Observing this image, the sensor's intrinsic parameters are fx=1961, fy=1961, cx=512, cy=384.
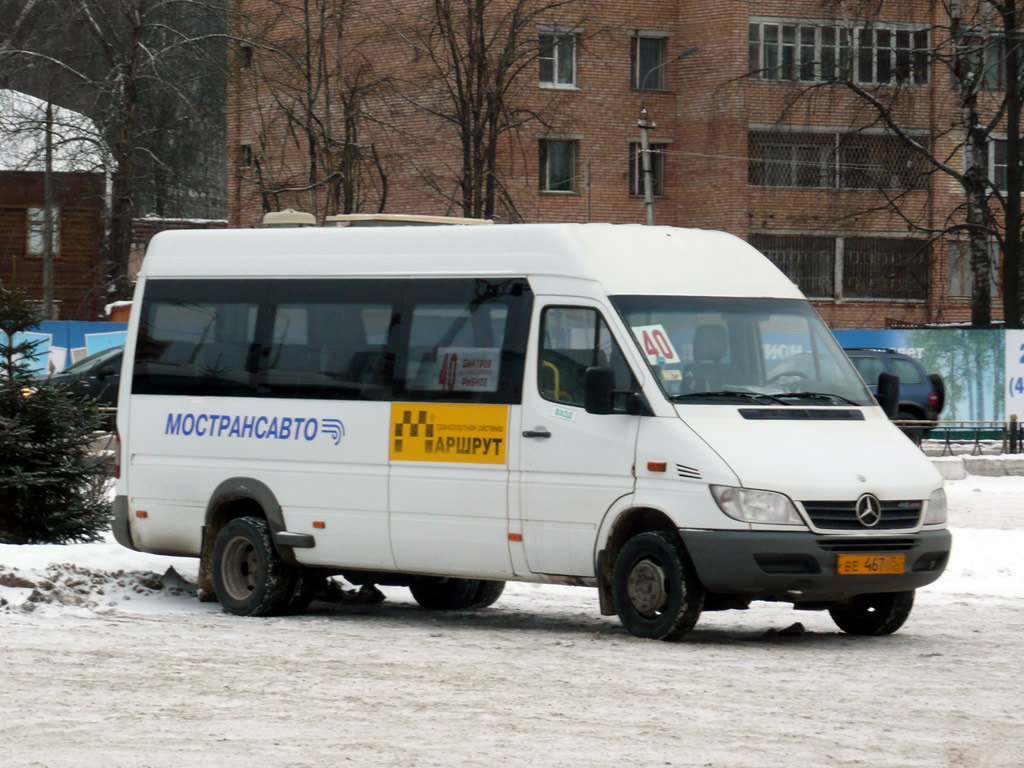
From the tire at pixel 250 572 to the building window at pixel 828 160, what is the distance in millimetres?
44784

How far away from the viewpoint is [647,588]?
11242 mm

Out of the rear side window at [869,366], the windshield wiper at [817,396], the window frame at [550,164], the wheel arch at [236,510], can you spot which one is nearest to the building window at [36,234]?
the window frame at [550,164]

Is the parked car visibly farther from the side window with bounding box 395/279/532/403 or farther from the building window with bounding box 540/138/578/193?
the building window with bounding box 540/138/578/193

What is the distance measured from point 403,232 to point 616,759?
6138mm

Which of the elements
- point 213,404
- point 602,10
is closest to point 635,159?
point 602,10

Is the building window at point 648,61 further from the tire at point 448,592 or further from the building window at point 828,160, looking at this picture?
the tire at point 448,592

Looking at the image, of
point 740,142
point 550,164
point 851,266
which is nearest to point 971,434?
point 740,142

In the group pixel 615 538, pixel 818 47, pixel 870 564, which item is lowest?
pixel 870 564

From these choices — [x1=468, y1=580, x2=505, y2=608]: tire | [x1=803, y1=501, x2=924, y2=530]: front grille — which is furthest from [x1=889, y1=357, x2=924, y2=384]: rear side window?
[x1=803, y1=501, x2=924, y2=530]: front grille

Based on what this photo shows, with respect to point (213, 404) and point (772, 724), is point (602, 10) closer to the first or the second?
point (213, 404)

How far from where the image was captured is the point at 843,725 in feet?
26.8

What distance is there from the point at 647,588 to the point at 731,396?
48.1 inches

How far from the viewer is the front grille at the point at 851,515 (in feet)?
35.6

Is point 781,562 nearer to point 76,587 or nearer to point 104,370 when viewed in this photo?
point 76,587
